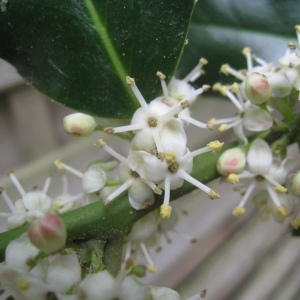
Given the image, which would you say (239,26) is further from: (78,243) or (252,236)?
(252,236)

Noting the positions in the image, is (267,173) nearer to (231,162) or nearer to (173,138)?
(231,162)

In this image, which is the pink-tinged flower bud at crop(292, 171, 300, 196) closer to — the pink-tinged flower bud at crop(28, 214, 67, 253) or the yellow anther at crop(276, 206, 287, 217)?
the yellow anther at crop(276, 206, 287, 217)

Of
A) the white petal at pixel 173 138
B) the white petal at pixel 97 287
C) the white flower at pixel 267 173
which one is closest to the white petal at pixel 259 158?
the white flower at pixel 267 173

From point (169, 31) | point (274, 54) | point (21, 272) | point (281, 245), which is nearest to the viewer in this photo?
point (21, 272)

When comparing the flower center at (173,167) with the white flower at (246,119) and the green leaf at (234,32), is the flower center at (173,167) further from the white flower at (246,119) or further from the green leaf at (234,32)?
the green leaf at (234,32)

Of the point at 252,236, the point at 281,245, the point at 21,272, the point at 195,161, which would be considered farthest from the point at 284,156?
the point at 252,236

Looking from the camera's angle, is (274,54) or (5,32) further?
(274,54)

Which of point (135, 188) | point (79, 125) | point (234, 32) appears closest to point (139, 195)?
point (135, 188)
